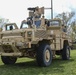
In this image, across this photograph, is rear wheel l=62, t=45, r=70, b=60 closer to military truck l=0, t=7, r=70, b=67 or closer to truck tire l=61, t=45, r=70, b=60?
truck tire l=61, t=45, r=70, b=60

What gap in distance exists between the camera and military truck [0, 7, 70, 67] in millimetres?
12625

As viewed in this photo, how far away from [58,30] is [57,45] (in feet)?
2.83

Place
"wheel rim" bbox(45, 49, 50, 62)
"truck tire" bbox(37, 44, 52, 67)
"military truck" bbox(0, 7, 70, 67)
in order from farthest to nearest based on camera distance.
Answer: "wheel rim" bbox(45, 49, 50, 62), "truck tire" bbox(37, 44, 52, 67), "military truck" bbox(0, 7, 70, 67)

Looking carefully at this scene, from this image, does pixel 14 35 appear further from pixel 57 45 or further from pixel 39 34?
pixel 57 45

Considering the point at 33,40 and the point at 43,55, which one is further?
the point at 43,55

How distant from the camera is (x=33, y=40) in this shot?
12500 mm

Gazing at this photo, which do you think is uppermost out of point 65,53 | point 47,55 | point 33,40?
point 33,40

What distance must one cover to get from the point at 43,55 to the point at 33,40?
0.83m

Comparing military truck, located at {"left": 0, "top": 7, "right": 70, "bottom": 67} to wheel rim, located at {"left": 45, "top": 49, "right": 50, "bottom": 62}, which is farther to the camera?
wheel rim, located at {"left": 45, "top": 49, "right": 50, "bottom": 62}

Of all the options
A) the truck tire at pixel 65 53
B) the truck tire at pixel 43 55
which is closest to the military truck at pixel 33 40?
the truck tire at pixel 43 55

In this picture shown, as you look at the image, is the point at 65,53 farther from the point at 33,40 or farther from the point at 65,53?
the point at 33,40

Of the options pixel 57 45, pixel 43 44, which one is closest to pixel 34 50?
pixel 43 44

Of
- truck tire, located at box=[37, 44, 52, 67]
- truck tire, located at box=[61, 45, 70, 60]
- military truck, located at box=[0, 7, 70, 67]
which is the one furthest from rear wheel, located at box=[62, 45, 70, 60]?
truck tire, located at box=[37, 44, 52, 67]

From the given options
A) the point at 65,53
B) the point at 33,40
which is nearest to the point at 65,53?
the point at 65,53
